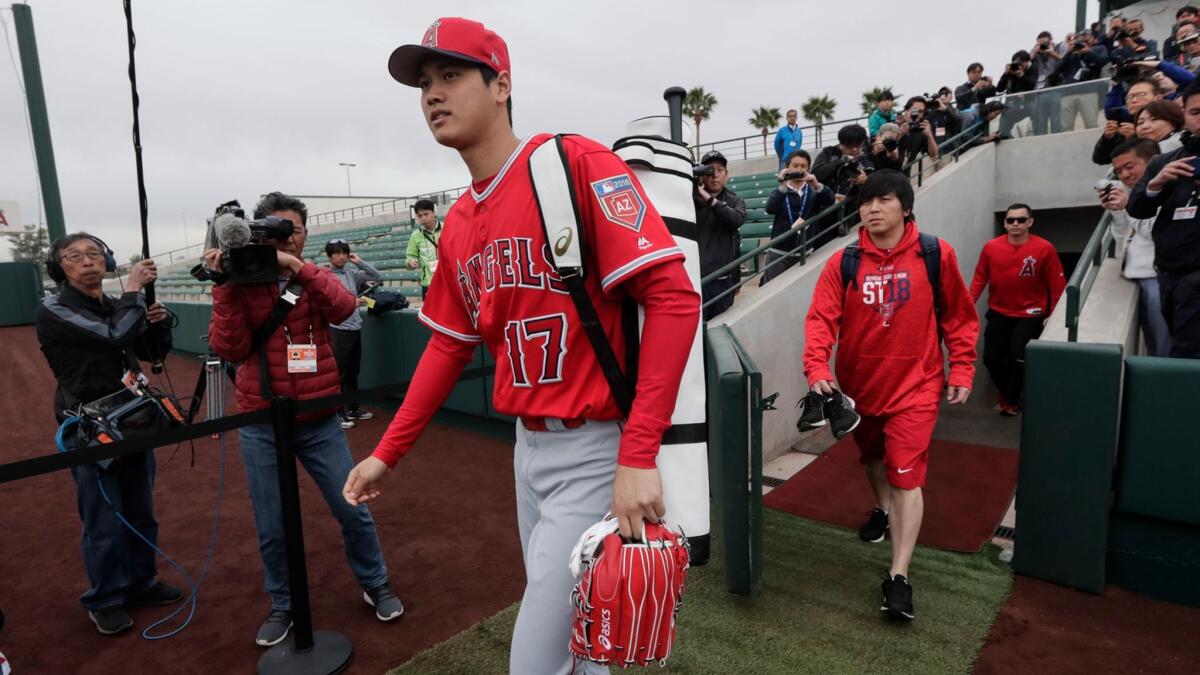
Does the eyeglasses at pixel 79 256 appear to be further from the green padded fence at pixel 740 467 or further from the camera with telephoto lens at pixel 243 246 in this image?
the green padded fence at pixel 740 467

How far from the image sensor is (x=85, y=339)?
10.2ft

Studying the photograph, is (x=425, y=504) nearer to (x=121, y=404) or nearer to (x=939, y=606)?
(x=121, y=404)

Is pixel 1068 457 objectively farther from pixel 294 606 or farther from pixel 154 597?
pixel 154 597

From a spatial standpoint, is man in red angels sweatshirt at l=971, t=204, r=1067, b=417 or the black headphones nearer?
the black headphones

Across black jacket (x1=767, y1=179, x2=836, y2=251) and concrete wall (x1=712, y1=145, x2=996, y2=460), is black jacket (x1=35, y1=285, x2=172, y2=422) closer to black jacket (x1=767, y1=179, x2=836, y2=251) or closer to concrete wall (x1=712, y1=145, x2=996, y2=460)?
concrete wall (x1=712, y1=145, x2=996, y2=460)

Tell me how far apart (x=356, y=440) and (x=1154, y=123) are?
688 cm

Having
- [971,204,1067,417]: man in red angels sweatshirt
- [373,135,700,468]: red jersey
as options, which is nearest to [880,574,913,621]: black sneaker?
[373,135,700,468]: red jersey

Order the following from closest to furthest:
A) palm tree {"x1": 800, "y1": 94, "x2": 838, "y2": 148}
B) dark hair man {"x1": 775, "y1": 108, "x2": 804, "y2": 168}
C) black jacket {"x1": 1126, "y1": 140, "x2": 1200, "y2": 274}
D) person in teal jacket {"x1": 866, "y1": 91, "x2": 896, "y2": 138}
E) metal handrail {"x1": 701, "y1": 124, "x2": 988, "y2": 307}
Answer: black jacket {"x1": 1126, "y1": 140, "x2": 1200, "y2": 274}
metal handrail {"x1": 701, "y1": 124, "x2": 988, "y2": 307}
person in teal jacket {"x1": 866, "y1": 91, "x2": 896, "y2": 138}
dark hair man {"x1": 775, "y1": 108, "x2": 804, "y2": 168}
palm tree {"x1": 800, "y1": 94, "x2": 838, "y2": 148}

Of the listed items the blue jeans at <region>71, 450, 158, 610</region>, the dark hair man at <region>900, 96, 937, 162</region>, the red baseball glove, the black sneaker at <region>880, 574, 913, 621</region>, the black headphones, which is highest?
the dark hair man at <region>900, 96, 937, 162</region>

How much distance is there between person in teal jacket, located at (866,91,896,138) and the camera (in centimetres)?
983

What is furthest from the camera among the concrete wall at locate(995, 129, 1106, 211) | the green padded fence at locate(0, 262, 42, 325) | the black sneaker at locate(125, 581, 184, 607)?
the green padded fence at locate(0, 262, 42, 325)

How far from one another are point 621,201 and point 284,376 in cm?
220

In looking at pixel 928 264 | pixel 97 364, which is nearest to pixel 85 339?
pixel 97 364

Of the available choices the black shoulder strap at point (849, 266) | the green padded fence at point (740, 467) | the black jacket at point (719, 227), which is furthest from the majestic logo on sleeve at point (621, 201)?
the black jacket at point (719, 227)
